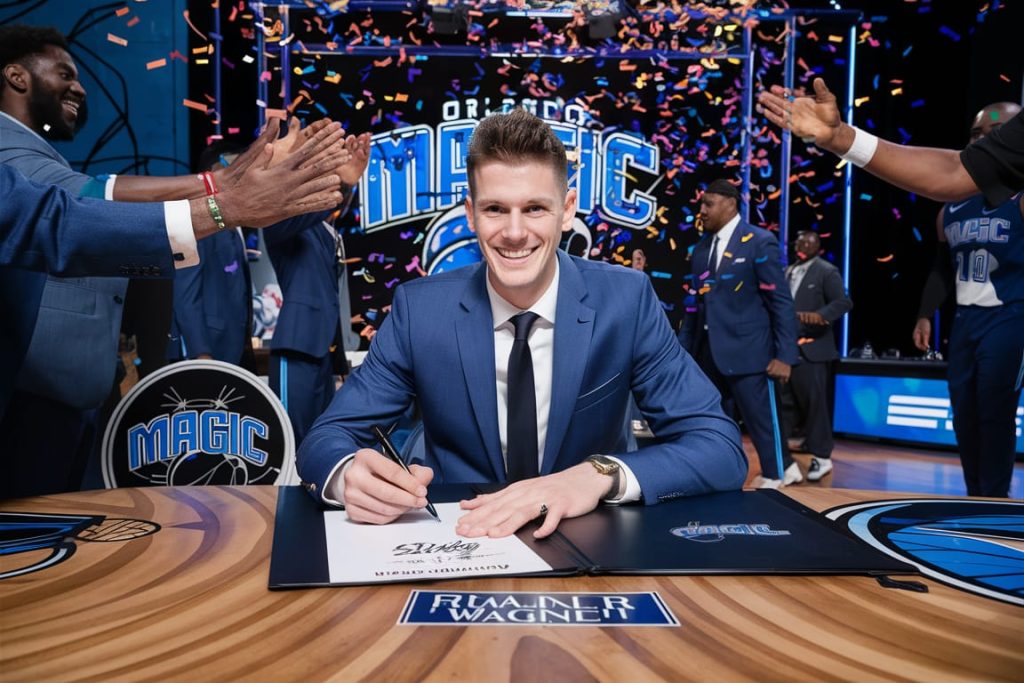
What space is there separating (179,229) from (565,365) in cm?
82

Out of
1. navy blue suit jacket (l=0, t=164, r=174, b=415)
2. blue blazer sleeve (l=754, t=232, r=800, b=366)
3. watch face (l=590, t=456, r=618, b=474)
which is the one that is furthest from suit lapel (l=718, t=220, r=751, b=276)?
navy blue suit jacket (l=0, t=164, r=174, b=415)

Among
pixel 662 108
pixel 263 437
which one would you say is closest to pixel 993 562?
pixel 263 437

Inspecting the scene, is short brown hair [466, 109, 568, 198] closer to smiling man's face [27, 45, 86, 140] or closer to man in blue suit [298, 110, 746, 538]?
man in blue suit [298, 110, 746, 538]

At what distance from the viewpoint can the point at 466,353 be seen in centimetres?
166

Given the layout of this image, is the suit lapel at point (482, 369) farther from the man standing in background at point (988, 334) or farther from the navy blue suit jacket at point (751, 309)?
the navy blue suit jacket at point (751, 309)

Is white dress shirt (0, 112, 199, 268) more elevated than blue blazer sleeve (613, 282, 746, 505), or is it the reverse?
white dress shirt (0, 112, 199, 268)

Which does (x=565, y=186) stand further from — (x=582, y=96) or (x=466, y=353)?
(x=582, y=96)

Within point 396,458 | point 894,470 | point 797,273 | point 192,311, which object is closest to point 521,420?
point 396,458

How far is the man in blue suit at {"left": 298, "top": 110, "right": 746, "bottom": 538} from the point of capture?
1632mm

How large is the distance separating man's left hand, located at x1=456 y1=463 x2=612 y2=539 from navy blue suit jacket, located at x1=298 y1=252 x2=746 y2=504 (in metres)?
0.35

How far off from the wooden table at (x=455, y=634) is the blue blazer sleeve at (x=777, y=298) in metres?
3.94

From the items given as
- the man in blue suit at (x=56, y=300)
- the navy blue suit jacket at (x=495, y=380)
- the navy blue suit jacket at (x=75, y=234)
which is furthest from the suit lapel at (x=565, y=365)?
the man in blue suit at (x=56, y=300)

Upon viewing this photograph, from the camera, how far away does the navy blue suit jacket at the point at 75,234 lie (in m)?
1.37

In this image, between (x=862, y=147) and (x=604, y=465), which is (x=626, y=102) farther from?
(x=604, y=465)
